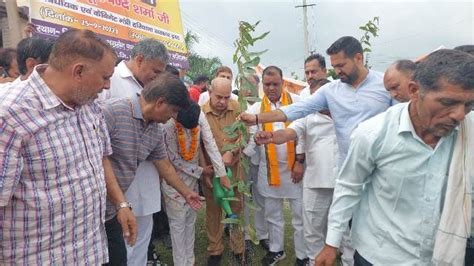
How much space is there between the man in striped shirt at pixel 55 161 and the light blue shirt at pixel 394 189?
4.03 ft

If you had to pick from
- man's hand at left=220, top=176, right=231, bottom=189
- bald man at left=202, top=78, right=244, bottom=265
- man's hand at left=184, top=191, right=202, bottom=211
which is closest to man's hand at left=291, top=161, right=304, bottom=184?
bald man at left=202, top=78, right=244, bottom=265

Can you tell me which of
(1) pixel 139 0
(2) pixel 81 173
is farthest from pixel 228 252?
(1) pixel 139 0

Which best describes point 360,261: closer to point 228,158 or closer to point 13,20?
point 228,158

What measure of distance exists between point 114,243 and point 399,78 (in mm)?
2348

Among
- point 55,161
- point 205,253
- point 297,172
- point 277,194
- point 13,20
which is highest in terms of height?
point 13,20

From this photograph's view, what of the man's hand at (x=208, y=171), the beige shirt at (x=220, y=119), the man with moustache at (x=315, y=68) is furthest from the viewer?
the man with moustache at (x=315, y=68)

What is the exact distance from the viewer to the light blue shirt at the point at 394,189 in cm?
172

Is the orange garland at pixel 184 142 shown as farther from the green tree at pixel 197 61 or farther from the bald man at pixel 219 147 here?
the green tree at pixel 197 61

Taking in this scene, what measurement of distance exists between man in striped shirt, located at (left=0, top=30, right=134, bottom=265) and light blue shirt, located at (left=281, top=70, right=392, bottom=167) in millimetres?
2053

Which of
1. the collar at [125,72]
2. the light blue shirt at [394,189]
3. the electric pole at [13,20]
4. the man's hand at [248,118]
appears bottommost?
the light blue shirt at [394,189]

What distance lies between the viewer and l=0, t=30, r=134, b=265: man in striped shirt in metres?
1.53

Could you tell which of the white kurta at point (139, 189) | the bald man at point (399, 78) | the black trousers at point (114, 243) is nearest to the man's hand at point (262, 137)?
the white kurta at point (139, 189)

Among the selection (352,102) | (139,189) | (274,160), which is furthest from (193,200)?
(352,102)

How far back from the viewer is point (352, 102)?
127 inches
